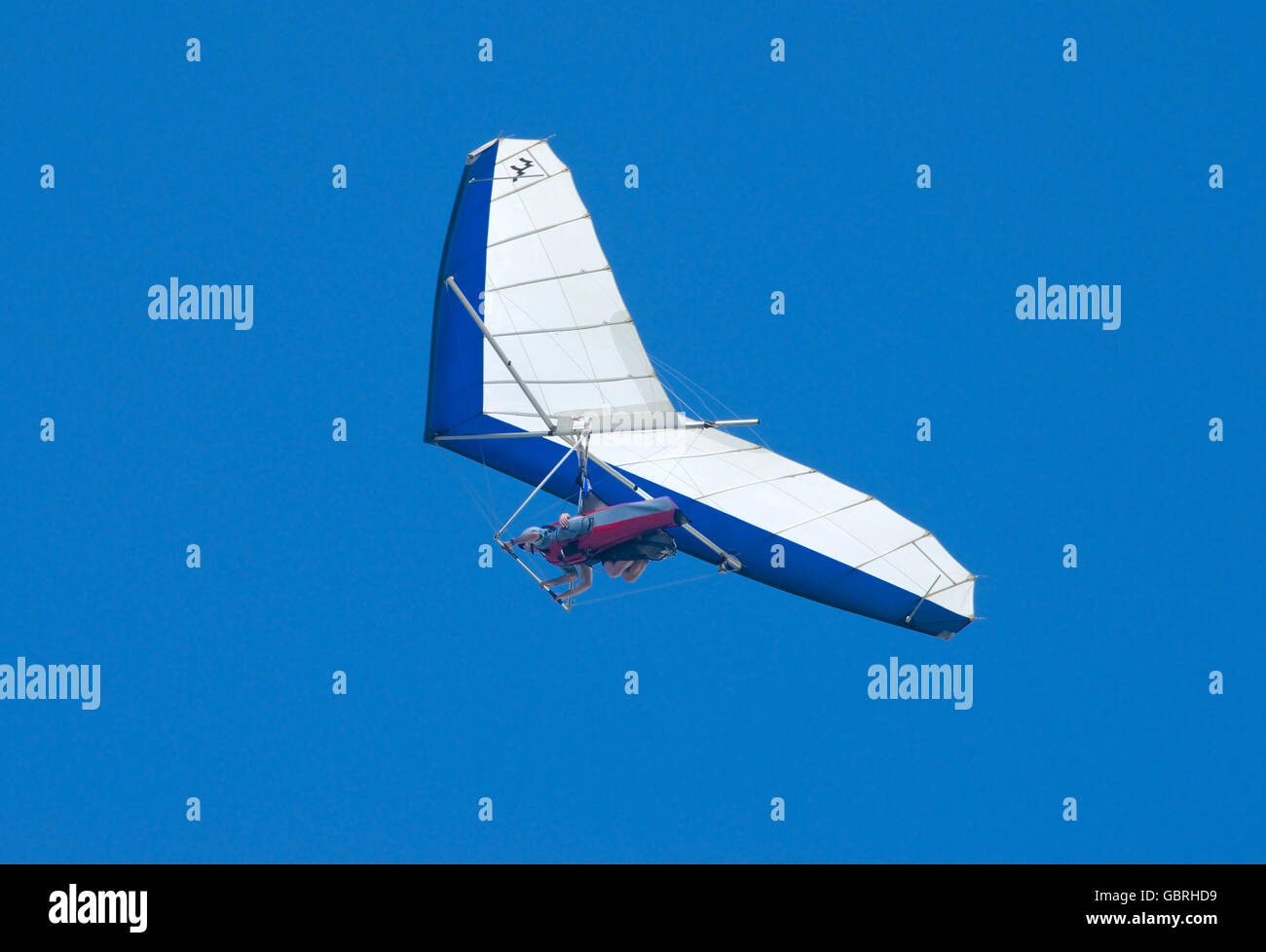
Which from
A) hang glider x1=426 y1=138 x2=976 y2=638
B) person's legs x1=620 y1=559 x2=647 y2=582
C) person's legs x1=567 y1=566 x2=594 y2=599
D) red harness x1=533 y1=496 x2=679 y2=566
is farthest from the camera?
hang glider x1=426 y1=138 x2=976 y2=638

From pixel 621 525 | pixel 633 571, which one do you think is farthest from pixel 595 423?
pixel 621 525

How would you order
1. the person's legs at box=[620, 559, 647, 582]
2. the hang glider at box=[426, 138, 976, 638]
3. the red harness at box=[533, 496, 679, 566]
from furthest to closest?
1. the hang glider at box=[426, 138, 976, 638]
2. the person's legs at box=[620, 559, 647, 582]
3. the red harness at box=[533, 496, 679, 566]

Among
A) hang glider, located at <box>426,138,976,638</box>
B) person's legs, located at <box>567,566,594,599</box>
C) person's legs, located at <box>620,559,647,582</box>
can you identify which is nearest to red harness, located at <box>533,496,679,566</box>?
person's legs, located at <box>567,566,594,599</box>

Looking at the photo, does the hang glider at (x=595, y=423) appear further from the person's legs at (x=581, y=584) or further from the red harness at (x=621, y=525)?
the person's legs at (x=581, y=584)

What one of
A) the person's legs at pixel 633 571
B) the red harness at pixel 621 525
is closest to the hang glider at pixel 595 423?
the person's legs at pixel 633 571

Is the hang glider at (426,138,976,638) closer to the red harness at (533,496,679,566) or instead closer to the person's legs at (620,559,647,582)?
the person's legs at (620,559,647,582)

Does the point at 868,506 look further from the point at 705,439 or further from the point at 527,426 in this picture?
the point at 527,426

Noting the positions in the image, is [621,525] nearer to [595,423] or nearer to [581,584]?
[581,584]
